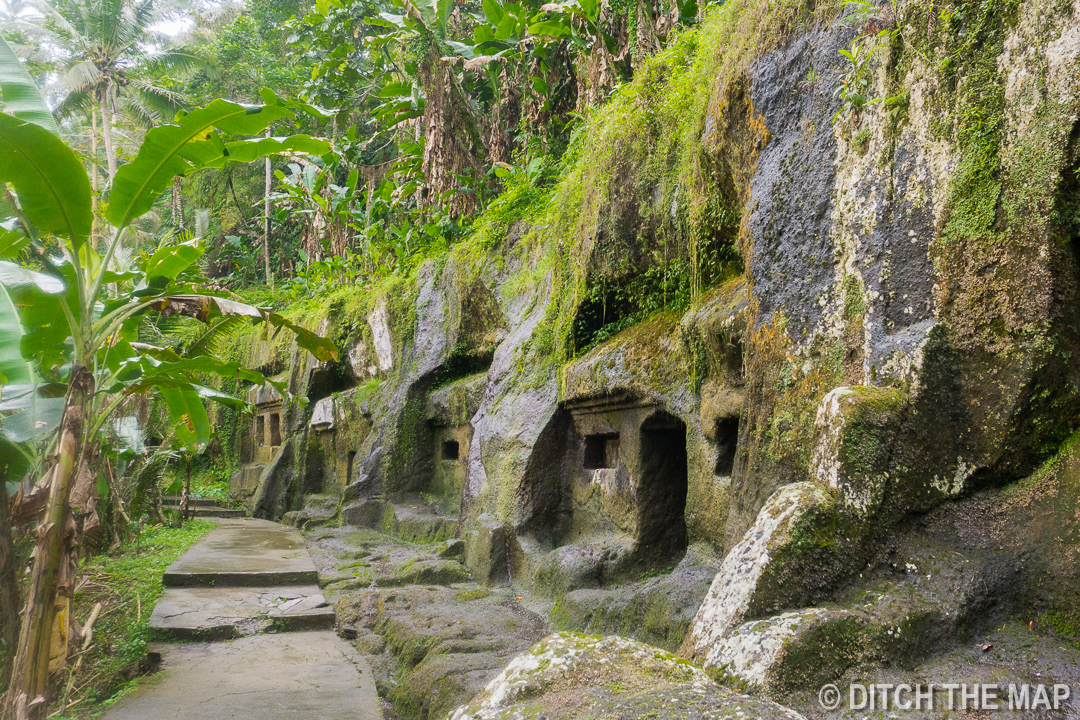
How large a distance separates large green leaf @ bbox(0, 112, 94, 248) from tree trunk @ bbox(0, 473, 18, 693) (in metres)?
1.41

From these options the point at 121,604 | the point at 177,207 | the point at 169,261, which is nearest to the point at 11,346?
the point at 169,261

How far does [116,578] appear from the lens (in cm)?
658

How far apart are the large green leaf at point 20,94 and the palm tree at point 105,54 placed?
47.8ft

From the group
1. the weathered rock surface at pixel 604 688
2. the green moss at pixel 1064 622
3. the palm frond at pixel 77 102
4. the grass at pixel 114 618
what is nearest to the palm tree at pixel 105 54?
the palm frond at pixel 77 102

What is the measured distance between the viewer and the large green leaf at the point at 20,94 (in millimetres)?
3912

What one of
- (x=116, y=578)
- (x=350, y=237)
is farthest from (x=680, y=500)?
(x=350, y=237)

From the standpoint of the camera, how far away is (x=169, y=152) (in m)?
3.96

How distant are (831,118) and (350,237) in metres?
15.3

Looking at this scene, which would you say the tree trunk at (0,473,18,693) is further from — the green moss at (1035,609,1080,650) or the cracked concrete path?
the green moss at (1035,609,1080,650)

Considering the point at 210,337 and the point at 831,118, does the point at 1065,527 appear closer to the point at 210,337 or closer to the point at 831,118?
the point at 831,118

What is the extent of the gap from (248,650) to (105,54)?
18.5m

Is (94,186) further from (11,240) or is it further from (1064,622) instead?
(1064,622)

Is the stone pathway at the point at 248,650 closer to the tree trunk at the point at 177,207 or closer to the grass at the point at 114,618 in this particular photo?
the grass at the point at 114,618

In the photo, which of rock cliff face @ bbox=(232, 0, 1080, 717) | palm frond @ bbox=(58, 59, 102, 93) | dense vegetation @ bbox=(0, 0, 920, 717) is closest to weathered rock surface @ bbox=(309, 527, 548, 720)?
rock cliff face @ bbox=(232, 0, 1080, 717)
